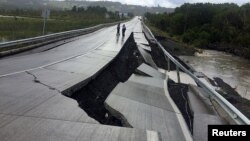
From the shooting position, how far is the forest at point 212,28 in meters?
84.6

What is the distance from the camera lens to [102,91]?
48.7ft

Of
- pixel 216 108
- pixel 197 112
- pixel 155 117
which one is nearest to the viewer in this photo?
pixel 155 117

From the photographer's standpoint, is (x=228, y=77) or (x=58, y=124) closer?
(x=58, y=124)

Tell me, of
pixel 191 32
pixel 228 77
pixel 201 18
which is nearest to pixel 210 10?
pixel 201 18

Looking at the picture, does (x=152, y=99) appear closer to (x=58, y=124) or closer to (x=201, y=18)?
(x=58, y=124)

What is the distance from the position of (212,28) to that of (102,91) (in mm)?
90438

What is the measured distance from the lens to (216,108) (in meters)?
12.6

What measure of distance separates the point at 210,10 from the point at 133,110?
112 meters

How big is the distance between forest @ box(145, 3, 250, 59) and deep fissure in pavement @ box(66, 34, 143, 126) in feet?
167

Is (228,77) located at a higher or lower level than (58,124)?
lower

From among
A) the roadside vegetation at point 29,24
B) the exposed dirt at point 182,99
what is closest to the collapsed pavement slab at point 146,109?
the exposed dirt at point 182,99

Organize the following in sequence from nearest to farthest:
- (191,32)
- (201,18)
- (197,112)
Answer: (197,112) → (191,32) → (201,18)

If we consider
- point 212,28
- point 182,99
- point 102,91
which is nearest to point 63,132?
point 102,91

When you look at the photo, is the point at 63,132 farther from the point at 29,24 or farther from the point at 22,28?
the point at 29,24
